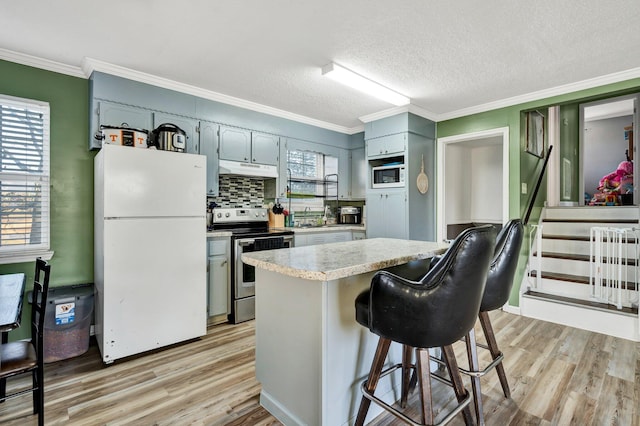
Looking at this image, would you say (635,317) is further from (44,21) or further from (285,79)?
(44,21)

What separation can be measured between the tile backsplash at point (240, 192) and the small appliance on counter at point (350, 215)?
144 cm

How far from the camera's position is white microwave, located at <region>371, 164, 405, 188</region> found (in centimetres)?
408

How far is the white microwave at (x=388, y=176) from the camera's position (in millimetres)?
4078

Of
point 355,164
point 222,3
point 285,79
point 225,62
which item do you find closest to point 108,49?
point 225,62

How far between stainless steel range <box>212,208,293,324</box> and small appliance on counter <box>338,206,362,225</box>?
152cm

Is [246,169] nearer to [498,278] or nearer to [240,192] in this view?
[240,192]

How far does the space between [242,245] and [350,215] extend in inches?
86.4

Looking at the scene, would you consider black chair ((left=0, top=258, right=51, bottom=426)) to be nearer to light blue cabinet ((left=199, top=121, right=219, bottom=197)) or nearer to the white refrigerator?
the white refrigerator

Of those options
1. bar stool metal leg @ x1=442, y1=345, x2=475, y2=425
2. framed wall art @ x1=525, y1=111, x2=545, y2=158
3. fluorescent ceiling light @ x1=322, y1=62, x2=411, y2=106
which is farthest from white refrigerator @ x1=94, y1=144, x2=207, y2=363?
framed wall art @ x1=525, y1=111, x2=545, y2=158

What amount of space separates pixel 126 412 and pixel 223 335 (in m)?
1.19

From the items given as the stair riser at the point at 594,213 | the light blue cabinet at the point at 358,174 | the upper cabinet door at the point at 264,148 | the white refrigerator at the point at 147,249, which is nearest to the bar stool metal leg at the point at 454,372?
the white refrigerator at the point at 147,249

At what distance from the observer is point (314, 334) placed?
5.05 ft

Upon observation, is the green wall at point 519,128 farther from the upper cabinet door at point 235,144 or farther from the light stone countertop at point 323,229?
the upper cabinet door at point 235,144

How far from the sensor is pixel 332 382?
156 cm
